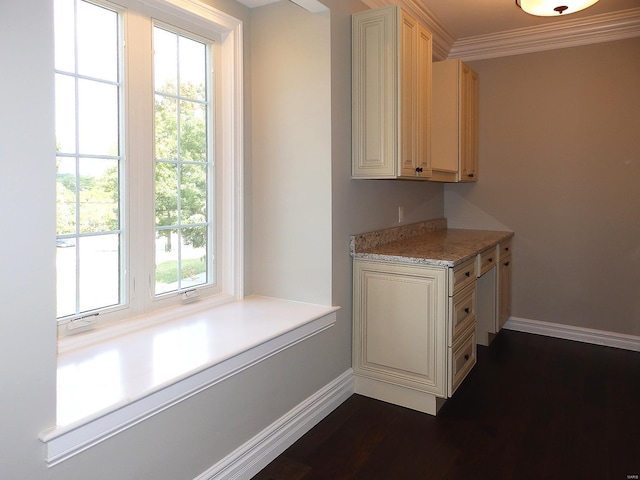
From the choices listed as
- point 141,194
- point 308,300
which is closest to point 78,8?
point 141,194

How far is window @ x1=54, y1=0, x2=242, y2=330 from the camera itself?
1.97 meters

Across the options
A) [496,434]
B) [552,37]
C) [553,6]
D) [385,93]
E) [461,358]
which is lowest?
[496,434]

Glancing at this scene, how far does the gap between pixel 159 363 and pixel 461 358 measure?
5.74 feet

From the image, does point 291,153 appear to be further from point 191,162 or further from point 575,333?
point 575,333

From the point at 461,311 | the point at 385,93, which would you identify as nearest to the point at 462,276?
the point at 461,311

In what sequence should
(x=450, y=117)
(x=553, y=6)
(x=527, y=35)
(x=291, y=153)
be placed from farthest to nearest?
(x=527, y=35) < (x=450, y=117) < (x=291, y=153) < (x=553, y=6)

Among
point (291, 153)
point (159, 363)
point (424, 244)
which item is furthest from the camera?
point (424, 244)

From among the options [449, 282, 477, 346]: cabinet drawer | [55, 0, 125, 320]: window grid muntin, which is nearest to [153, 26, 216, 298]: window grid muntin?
[55, 0, 125, 320]: window grid muntin

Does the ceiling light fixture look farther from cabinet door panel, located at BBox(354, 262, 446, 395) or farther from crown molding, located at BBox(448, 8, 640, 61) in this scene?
cabinet door panel, located at BBox(354, 262, 446, 395)

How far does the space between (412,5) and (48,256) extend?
9.51ft

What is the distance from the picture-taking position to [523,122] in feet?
13.2

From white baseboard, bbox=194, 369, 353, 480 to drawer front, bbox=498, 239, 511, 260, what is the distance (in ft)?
5.44

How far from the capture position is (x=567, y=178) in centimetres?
388

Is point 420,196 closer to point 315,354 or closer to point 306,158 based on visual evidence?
point 306,158
